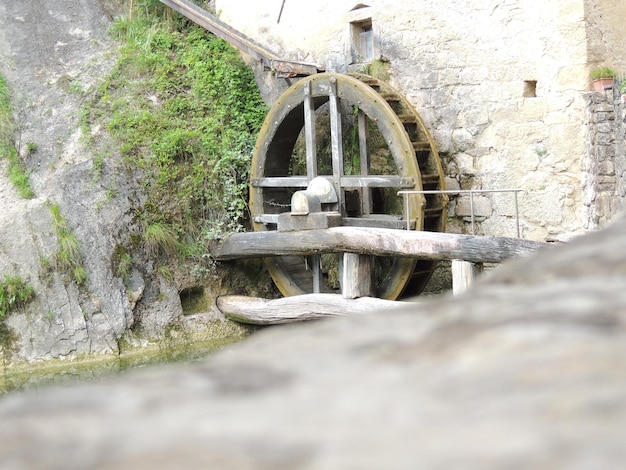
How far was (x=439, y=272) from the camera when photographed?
305 inches

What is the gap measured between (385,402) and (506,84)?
6.24 m

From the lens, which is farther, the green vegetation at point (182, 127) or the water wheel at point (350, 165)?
the green vegetation at point (182, 127)

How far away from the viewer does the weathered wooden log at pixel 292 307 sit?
695cm

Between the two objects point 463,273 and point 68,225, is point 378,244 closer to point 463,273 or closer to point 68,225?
point 463,273

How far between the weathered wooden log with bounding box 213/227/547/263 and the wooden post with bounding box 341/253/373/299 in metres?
0.09

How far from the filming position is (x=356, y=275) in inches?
276

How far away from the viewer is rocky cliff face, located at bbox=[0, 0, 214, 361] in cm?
738

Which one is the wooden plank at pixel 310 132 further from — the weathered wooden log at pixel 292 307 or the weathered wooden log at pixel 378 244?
the weathered wooden log at pixel 292 307

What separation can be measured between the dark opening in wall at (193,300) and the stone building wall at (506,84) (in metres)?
→ 2.35

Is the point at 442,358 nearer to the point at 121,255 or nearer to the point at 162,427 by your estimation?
the point at 162,427

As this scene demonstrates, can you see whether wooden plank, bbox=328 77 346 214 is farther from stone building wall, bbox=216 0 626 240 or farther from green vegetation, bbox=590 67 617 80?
green vegetation, bbox=590 67 617 80

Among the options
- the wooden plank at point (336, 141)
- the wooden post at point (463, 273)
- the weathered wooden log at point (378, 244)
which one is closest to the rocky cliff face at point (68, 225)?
the weathered wooden log at point (378, 244)

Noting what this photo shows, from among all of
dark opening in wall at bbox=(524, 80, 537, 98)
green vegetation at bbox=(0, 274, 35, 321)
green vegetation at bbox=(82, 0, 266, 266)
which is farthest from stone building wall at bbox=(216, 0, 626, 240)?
green vegetation at bbox=(0, 274, 35, 321)

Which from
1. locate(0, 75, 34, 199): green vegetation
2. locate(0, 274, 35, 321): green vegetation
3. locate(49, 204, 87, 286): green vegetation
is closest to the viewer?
locate(0, 274, 35, 321): green vegetation
